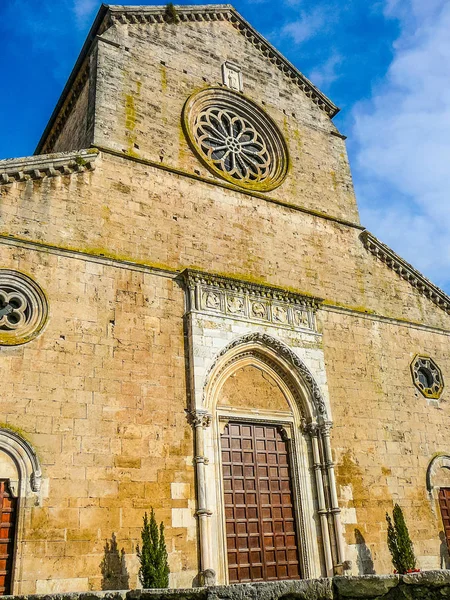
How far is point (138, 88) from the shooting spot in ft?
46.3

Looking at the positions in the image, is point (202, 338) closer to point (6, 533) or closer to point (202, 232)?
point (202, 232)

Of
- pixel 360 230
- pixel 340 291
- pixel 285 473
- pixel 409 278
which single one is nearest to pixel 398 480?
pixel 285 473

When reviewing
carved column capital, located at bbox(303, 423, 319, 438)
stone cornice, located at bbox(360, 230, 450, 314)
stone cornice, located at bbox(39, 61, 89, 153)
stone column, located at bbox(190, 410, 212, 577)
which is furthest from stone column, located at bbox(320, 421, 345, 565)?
stone cornice, located at bbox(39, 61, 89, 153)

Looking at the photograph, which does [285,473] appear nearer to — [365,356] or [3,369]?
[365,356]

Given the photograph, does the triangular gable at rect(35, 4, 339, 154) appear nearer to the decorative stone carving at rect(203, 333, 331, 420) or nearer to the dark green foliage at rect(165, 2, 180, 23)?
the dark green foliage at rect(165, 2, 180, 23)

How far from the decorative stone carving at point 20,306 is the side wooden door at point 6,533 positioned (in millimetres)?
2561

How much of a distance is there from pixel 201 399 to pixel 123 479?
2.23m

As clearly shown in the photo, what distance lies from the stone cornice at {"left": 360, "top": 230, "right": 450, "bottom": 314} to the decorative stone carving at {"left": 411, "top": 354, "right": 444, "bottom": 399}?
2.12m

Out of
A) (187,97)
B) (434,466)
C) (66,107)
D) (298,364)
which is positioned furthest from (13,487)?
(66,107)

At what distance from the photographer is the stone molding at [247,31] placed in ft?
51.2

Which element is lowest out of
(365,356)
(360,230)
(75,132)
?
(365,356)

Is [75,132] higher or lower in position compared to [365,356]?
higher

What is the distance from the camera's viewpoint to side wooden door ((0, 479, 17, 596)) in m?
8.70

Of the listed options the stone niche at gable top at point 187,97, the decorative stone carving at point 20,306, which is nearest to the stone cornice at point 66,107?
the stone niche at gable top at point 187,97
